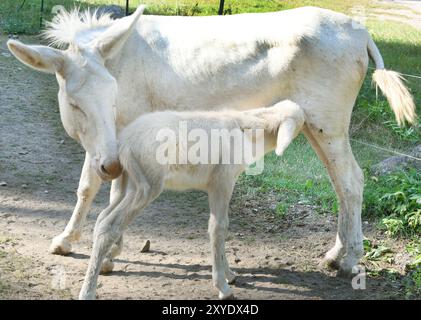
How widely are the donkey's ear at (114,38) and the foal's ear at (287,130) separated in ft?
3.83

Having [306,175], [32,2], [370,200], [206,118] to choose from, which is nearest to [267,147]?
[206,118]

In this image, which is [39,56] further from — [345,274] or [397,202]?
[397,202]

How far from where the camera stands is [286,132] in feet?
14.1

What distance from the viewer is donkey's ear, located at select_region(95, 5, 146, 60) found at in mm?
4203

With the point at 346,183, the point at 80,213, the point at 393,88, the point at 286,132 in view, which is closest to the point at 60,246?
the point at 80,213

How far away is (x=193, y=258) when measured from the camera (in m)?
5.05

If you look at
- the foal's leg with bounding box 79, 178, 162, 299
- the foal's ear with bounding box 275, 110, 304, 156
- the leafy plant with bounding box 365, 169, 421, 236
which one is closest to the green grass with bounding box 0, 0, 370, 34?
the leafy plant with bounding box 365, 169, 421, 236

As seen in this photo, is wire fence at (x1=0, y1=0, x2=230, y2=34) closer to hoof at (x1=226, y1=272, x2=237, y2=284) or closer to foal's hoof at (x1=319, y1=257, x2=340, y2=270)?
foal's hoof at (x1=319, y1=257, x2=340, y2=270)

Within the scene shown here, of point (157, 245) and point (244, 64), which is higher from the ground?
point (244, 64)

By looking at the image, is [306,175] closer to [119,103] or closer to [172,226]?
[172,226]

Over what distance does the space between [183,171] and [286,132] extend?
0.74 metres

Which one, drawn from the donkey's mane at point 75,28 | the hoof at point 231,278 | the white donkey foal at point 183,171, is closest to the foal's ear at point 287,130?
the white donkey foal at point 183,171

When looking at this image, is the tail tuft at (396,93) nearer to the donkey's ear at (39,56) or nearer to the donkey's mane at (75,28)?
the donkey's mane at (75,28)

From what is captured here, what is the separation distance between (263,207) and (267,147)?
1.72 meters
